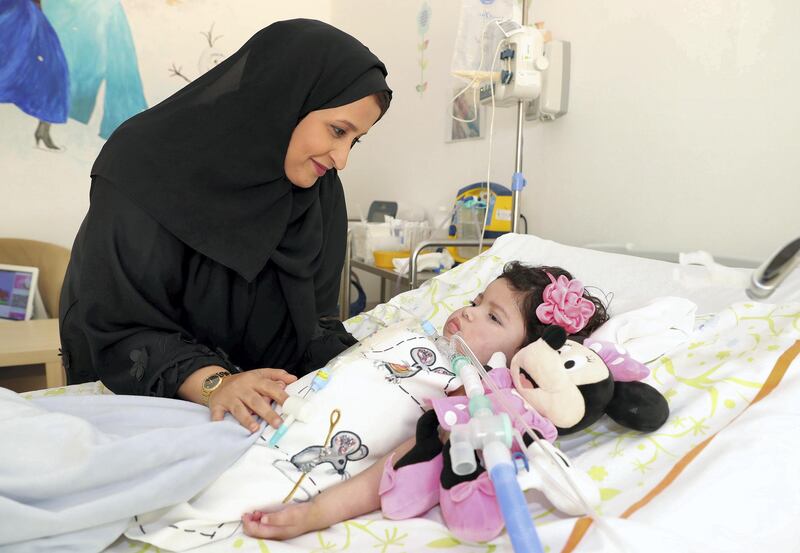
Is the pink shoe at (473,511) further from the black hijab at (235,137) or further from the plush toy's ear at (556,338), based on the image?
the black hijab at (235,137)

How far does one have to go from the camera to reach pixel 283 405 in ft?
3.29

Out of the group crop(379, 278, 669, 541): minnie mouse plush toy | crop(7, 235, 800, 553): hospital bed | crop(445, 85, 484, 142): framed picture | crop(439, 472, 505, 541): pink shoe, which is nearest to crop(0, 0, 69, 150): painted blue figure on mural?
crop(445, 85, 484, 142): framed picture

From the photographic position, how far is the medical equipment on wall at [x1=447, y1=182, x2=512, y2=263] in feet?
7.67

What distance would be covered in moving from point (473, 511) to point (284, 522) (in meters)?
0.28

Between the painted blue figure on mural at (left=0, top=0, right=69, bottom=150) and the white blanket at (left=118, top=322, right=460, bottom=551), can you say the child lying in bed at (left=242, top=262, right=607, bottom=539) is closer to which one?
the white blanket at (left=118, top=322, right=460, bottom=551)

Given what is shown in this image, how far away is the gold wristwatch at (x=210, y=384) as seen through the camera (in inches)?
44.1

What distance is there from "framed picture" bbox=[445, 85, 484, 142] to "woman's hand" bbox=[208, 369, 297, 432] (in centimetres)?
185

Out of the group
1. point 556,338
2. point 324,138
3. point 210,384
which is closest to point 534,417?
point 556,338

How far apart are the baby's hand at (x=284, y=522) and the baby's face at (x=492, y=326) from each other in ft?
1.80

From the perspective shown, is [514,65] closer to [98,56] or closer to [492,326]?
[492,326]

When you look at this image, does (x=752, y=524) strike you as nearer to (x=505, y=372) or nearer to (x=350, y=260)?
(x=505, y=372)

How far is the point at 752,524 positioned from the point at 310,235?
1109 millimetres

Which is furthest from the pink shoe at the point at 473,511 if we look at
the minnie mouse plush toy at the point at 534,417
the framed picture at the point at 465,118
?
the framed picture at the point at 465,118

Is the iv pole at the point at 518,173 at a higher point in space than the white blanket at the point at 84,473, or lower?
higher
